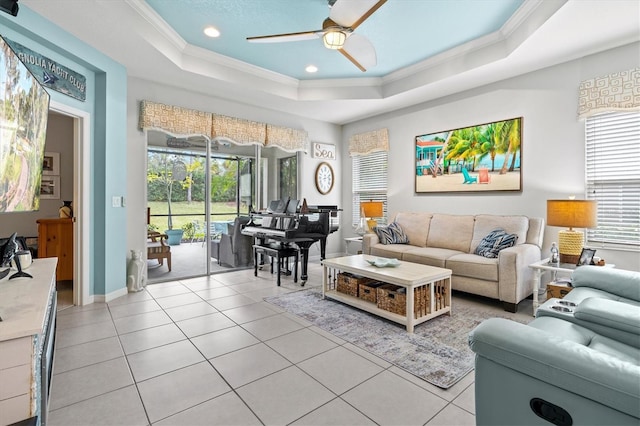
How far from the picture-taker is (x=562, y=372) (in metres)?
1.04

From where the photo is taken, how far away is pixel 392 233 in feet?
15.7

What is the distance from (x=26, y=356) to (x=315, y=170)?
17.5 feet

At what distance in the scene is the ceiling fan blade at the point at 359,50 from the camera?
285 cm

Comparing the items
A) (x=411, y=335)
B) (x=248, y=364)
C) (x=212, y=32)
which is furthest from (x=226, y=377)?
(x=212, y=32)

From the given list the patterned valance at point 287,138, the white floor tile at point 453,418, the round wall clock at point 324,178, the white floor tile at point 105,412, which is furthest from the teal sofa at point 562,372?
the round wall clock at point 324,178

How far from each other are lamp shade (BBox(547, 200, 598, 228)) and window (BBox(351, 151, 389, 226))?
290 cm

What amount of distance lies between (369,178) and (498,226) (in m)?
2.70

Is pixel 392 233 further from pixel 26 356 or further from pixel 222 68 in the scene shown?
pixel 26 356

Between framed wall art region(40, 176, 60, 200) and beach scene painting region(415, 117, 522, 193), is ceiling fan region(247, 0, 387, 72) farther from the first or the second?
framed wall art region(40, 176, 60, 200)

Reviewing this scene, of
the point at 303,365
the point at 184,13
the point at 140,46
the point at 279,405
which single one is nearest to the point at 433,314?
the point at 303,365

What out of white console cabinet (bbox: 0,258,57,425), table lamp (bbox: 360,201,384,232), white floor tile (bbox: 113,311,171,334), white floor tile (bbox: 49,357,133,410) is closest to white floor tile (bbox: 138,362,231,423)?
white floor tile (bbox: 49,357,133,410)

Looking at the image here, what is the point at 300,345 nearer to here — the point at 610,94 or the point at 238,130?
the point at 238,130

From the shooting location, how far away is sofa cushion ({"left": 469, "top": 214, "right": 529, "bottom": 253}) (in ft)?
12.4

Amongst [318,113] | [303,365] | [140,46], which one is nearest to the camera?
[303,365]
